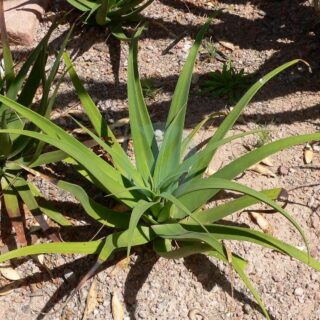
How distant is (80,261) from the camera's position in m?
2.16

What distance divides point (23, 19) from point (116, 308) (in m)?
1.46

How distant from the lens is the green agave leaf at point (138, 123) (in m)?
2.03

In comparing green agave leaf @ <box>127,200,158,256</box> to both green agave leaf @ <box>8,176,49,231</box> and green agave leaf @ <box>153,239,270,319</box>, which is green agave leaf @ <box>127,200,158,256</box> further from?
green agave leaf @ <box>8,176,49,231</box>

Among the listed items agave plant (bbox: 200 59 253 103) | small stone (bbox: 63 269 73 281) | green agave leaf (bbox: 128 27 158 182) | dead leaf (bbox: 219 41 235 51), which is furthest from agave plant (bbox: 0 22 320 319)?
dead leaf (bbox: 219 41 235 51)

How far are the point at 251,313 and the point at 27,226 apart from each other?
83 cm

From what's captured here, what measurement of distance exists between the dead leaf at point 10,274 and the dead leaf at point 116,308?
337mm

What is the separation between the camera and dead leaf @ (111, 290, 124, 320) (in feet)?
6.72

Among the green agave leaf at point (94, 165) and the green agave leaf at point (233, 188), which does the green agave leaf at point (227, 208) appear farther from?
the green agave leaf at point (94, 165)

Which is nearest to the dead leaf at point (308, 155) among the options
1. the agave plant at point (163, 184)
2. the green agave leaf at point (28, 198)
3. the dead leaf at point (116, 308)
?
the agave plant at point (163, 184)

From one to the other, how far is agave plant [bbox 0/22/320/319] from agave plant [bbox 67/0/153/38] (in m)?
0.72

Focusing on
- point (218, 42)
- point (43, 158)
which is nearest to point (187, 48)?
point (218, 42)

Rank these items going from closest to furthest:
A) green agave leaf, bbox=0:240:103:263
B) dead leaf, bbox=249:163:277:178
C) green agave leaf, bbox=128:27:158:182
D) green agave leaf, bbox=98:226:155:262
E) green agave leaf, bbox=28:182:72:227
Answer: green agave leaf, bbox=0:240:103:263
green agave leaf, bbox=98:226:155:262
green agave leaf, bbox=128:27:158:182
green agave leaf, bbox=28:182:72:227
dead leaf, bbox=249:163:277:178

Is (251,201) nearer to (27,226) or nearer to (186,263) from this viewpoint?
(186,263)

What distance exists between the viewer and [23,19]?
9.38 ft
